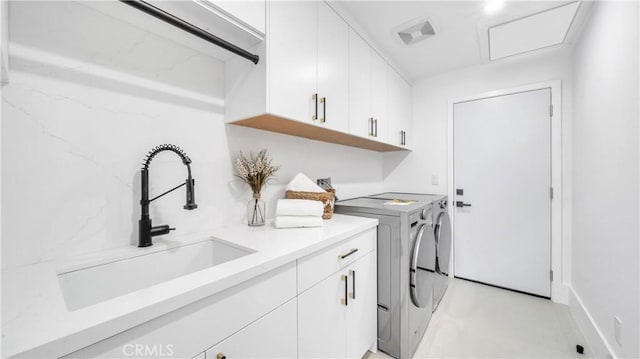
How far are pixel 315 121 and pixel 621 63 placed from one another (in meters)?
1.68

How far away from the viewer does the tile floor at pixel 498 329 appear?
1636mm

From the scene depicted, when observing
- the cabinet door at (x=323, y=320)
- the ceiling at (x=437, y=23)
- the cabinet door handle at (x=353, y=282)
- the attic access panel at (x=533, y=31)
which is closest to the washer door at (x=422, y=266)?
the cabinet door handle at (x=353, y=282)

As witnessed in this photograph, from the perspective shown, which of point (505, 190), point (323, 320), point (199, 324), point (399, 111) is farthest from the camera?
point (399, 111)

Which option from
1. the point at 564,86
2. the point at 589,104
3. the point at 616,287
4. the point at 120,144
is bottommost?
the point at 616,287

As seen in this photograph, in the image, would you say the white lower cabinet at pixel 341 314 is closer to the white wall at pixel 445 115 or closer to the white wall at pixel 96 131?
the white wall at pixel 96 131

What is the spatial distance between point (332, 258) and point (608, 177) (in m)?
1.72

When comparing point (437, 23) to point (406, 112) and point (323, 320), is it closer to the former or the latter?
point (406, 112)

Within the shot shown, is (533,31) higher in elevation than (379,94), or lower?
higher

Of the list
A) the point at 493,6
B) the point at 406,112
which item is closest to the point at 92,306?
the point at 493,6

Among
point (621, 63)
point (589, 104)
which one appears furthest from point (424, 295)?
point (589, 104)

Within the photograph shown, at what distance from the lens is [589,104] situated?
175 cm

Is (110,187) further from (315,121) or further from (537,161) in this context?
(537,161)

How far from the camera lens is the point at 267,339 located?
0.84m

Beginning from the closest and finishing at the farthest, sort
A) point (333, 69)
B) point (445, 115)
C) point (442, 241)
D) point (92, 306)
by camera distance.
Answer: point (92, 306)
point (333, 69)
point (442, 241)
point (445, 115)
